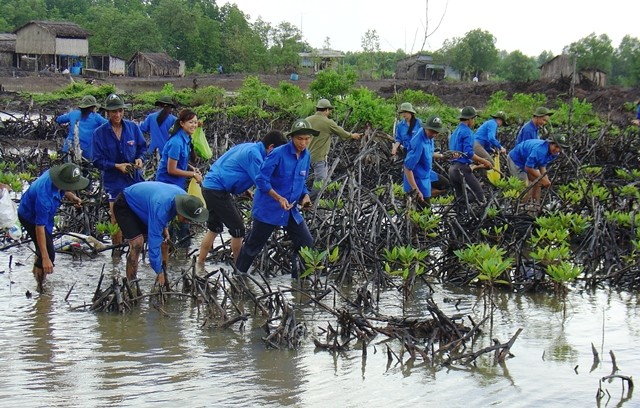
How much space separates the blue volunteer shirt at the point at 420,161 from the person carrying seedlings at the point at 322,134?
981mm

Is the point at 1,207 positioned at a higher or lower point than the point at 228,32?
lower

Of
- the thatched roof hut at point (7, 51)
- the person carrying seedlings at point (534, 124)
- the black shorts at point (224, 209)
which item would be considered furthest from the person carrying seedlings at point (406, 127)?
the thatched roof hut at point (7, 51)

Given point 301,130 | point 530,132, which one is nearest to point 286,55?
point 530,132

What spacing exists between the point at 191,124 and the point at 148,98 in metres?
21.4

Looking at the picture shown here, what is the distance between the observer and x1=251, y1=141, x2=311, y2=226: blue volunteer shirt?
705 centimetres

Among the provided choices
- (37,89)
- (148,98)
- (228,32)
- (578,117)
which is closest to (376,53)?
(228,32)

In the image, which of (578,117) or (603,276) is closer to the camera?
(603,276)

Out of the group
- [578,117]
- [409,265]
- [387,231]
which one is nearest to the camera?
[409,265]

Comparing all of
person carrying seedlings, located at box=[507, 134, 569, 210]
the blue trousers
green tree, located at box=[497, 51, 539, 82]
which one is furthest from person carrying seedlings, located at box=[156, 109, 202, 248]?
green tree, located at box=[497, 51, 539, 82]

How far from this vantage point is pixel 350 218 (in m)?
7.94

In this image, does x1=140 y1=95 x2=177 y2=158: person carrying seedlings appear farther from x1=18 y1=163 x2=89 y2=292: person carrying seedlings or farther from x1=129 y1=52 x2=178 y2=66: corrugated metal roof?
x1=129 y1=52 x2=178 y2=66: corrugated metal roof

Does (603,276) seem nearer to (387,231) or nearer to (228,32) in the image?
(387,231)

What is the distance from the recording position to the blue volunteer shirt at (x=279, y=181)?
23.1 ft

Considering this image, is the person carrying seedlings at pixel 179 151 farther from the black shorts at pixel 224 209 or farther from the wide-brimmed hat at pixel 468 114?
the wide-brimmed hat at pixel 468 114
